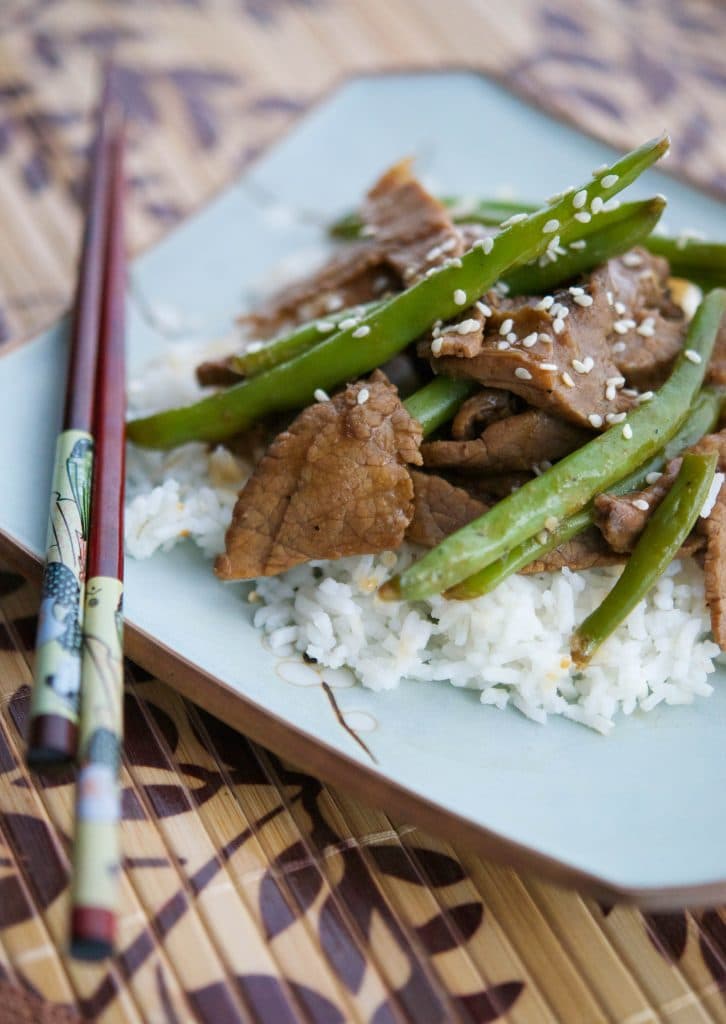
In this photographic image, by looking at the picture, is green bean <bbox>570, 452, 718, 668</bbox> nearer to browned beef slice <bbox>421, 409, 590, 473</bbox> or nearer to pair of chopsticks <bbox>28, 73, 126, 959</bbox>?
browned beef slice <bbox>421, 409, 590, 473</bbox>

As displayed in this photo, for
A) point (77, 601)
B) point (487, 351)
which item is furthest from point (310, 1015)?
point (487, 351)

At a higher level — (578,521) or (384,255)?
(384,255)

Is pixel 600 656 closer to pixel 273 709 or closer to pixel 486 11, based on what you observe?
pixel 273 709

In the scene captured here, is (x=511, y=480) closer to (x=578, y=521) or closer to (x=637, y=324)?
(x=578, y=521)

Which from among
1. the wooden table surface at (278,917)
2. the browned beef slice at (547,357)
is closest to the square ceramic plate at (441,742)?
the wooden table surface at (278,917)

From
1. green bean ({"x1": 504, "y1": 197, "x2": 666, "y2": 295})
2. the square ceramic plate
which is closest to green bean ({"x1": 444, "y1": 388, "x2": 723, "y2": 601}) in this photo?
A: the square ceramic plate

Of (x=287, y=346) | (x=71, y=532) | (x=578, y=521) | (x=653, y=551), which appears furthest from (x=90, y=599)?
(x=653, y=551)

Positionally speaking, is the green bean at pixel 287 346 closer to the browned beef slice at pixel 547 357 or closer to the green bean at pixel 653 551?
the browned beef slice at pixel 547 357
